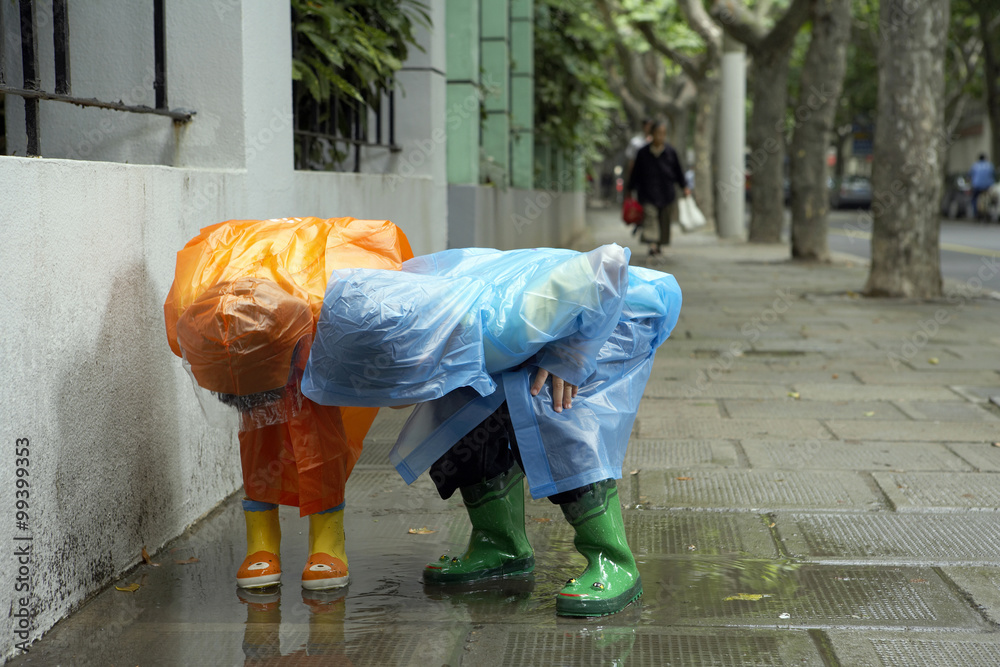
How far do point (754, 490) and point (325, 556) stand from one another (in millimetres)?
1732

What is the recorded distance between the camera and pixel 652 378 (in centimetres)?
640

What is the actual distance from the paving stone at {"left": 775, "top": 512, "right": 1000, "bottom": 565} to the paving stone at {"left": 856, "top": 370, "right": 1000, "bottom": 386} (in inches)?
100

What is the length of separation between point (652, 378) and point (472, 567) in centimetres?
346

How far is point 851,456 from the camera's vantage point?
4500 mm

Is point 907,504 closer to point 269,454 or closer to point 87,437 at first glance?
point 269,454

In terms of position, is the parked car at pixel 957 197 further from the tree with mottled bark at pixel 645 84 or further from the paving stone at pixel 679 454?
the paving stone at pixel 679 454

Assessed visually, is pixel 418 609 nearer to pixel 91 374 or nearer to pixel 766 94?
pixel 91 374

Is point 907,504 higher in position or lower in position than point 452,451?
lower

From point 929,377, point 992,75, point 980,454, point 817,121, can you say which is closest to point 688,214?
point 817,121

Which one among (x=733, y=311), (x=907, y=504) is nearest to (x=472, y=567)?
(x=907, y=504)

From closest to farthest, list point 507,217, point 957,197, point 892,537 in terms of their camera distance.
Result: point 892,537 < point 507,217 < point 957,197

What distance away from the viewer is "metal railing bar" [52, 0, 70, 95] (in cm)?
310

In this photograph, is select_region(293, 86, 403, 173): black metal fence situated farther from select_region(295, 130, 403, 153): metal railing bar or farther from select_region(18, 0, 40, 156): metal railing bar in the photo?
select_region(18, 0, 40, 156): metal railing bar

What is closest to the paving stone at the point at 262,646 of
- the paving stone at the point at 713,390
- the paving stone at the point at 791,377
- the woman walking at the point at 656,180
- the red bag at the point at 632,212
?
the paving stone at the point at 713,390
